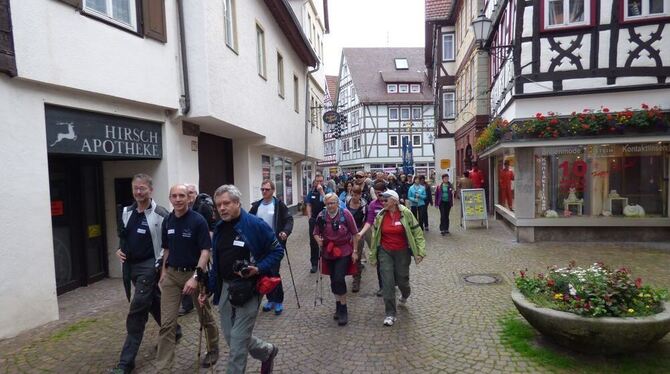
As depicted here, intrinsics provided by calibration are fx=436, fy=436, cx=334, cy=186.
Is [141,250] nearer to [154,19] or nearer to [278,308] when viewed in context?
[278,308]

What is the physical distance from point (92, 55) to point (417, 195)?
26.7ft

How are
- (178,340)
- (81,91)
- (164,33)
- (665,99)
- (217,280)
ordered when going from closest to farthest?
(217,280), (178,340), (81,91), (164,33), (665,99)

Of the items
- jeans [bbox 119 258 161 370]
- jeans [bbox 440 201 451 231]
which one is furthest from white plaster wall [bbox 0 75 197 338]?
jeans [bbox 440 201 451 231]

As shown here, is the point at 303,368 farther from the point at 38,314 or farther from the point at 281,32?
the point at 281,32

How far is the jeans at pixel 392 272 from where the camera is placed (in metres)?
5.13

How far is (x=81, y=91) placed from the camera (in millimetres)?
5734

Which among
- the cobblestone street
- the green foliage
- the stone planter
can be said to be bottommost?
the cobblestone street

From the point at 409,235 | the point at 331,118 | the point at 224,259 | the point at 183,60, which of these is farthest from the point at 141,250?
the point at 331,118

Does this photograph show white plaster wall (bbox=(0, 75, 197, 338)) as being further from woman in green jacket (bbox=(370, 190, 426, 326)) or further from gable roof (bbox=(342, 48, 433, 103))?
gable roof (bbox=(342, 48, 433, 103))

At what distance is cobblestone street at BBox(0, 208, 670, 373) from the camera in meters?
4.10

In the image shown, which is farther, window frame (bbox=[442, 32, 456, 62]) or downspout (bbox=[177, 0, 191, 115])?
window frame (bbox=[442, 32, 456, 62])

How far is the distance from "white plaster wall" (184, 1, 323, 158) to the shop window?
6.80 m

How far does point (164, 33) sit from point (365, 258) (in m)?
5.36

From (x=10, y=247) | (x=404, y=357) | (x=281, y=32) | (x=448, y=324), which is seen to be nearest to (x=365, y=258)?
(x=448, y=324)
